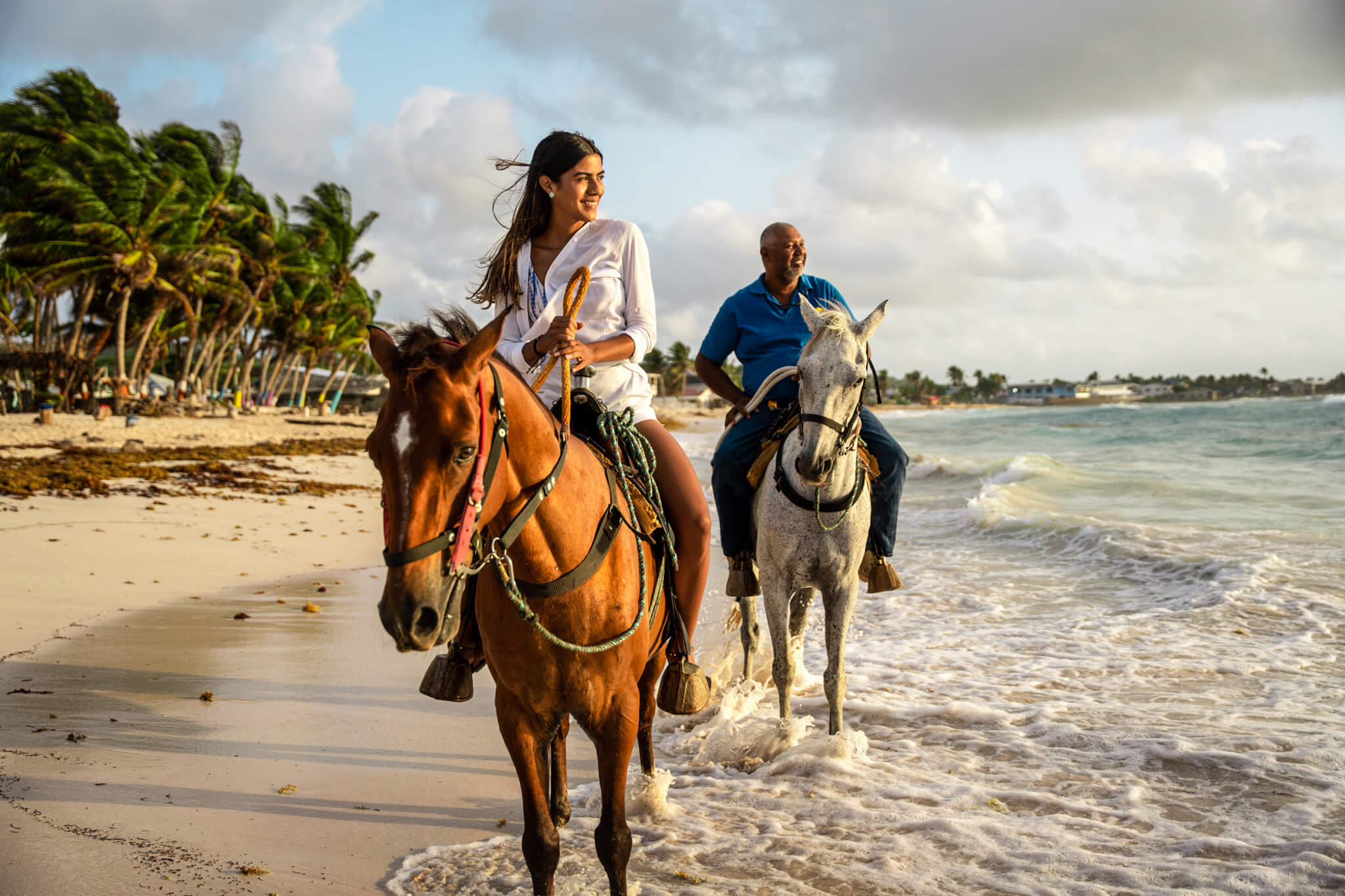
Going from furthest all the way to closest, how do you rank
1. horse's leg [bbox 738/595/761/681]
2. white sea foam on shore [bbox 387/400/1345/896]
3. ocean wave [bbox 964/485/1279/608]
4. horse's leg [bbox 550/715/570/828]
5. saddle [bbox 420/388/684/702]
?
ocean wave [bbox 964/485/1279/608], horse's leg [bbox 738/595/761/681], white sea foam on shore [bbox 387/400/1345/896], horse's leg [bbox 550/715/570/828], saddle [bbox 420/388/684/702]

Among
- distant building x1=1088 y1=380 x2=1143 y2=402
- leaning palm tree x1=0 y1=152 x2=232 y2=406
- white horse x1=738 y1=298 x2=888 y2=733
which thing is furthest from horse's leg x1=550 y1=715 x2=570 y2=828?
distant building x1=1088 y1=380 x2=1143 y2=402

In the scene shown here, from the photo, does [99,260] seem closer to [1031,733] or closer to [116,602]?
[116,602]

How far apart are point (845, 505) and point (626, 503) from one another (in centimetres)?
211

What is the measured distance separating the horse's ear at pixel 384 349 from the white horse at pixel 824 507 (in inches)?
97.7

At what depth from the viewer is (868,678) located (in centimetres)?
645

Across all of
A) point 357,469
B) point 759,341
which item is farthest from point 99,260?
point 759,341

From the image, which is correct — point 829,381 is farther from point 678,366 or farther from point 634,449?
point 678,366

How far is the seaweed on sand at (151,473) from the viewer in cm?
1236

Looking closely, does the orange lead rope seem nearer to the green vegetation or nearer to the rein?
the rein

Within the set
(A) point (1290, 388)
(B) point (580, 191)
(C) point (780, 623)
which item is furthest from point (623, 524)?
(A) point (1290, 388)

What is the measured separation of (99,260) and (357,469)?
1599cm

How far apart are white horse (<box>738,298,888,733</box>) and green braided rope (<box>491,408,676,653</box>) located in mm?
1172

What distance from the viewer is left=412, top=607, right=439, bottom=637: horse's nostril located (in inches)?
70.0

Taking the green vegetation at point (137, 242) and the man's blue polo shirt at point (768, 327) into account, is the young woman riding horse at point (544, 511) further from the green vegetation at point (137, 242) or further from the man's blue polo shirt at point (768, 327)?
the green vegetation at point (137, 242)
